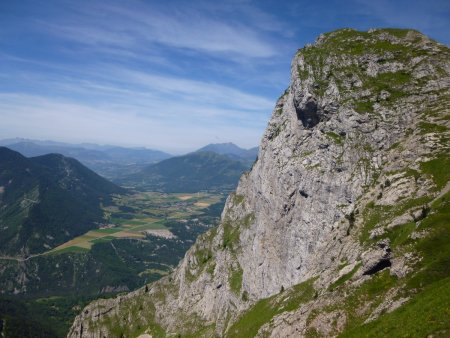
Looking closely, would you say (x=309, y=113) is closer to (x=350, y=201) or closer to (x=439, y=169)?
(x=350, y=201)

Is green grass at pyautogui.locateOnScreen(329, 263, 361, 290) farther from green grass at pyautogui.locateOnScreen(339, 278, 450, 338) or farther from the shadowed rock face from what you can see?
the shadowed rock face

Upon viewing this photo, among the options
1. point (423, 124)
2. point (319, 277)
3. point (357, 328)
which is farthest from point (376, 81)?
point (357, 328)

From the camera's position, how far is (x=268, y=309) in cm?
12462

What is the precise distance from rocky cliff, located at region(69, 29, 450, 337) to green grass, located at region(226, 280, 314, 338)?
0.58m

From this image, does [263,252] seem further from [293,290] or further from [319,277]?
[319,277]

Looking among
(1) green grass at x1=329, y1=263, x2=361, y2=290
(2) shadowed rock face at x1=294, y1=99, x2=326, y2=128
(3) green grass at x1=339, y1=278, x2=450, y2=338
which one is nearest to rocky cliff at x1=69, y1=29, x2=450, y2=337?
(3) green grass at x1=339, y1=278, x2=450, y2=338

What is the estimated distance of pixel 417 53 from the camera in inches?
5586

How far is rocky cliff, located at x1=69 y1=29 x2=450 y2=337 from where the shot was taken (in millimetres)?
68812

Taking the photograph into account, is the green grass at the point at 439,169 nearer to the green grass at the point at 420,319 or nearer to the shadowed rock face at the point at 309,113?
the green grass at the point at 420,319

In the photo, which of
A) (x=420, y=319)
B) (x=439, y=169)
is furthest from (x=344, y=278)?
(x=439, y=169)

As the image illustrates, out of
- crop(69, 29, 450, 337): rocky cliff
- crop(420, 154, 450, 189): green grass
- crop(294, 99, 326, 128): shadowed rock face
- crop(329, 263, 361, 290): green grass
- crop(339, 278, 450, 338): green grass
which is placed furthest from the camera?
crop(294, 99, 326, 128): shadowed rock face

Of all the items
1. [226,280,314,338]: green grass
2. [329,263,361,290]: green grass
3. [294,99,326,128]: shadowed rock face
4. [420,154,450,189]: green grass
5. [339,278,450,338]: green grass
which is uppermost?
[294,99,326,128]: shadowed rock face

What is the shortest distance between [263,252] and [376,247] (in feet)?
302

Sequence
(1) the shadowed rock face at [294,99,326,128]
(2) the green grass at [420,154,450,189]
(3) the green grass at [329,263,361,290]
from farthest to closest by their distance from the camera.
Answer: (1) the shadowed rock face at [294,99,326,128]
(2) the green grass at [420,154,450,189]
(3) the green grass at [329,263,361,290]
